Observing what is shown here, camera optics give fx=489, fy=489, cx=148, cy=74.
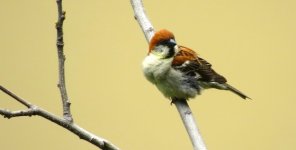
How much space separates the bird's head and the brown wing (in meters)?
0.04

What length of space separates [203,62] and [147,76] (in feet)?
0.87

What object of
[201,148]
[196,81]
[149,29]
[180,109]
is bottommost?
[201,148]

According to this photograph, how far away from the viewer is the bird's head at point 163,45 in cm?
176

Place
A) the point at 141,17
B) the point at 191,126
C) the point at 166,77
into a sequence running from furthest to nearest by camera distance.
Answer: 1. the point at 166,77
2. the point at 141,17
3. the point at 191,126

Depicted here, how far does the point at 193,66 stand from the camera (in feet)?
6.58

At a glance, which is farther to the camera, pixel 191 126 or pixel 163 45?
pixel 163 45

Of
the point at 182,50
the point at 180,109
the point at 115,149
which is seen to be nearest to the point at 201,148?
the point at 115,149

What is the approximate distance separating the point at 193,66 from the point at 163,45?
0.23m

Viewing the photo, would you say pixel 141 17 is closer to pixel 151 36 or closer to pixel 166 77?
pixel 151 36

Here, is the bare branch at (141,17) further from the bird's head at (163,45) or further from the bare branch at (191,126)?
the bare branch at (191,126)

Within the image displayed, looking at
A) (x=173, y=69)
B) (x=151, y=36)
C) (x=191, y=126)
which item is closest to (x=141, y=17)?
(x=151, y=36)

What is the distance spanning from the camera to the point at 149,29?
1.78m

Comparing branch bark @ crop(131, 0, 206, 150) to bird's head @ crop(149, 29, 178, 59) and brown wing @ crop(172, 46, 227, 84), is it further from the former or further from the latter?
brown wing @ crop(172, 46, 227, 84)

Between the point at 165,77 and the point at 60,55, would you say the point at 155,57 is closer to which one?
the point at 165,77
